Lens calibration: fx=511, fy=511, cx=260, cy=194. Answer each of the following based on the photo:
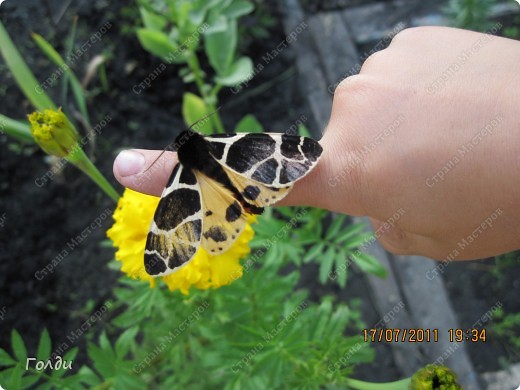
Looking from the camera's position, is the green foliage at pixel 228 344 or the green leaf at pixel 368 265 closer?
the green foliage at pixel 228 344

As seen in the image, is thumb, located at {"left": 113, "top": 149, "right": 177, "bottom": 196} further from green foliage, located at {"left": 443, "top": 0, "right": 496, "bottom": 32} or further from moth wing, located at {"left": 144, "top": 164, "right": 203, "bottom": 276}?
green foliage, located at {"left": 443, "top": 0, "right": 496, "bottom": 32}

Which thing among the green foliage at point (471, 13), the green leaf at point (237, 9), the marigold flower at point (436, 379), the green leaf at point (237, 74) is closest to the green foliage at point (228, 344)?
the marigold flower at point (436, 379)

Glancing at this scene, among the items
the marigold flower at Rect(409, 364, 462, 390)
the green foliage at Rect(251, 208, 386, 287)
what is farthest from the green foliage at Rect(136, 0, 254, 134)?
the marigold flower at Rect(409, 364, 462, 390)

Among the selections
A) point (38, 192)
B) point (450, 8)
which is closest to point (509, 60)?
point (450, 8)

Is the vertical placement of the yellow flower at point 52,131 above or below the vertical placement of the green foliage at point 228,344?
above

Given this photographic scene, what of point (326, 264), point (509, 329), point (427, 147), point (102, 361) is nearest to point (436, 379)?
point (427, 147)

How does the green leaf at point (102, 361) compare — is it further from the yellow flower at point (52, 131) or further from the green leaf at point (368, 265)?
the green leaf at point (368, 265)

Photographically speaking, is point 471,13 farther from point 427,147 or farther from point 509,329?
point 427,147

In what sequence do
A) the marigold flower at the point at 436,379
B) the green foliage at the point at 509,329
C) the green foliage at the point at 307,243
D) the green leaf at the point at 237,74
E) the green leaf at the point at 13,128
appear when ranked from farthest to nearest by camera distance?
the green leaf at the point at 237,74 → the green foliage at the point at 509,329 → the green foliage at the point at 307,243 → the green leaf at the point at 13,128 → the marigold flower at the point at 436,379
